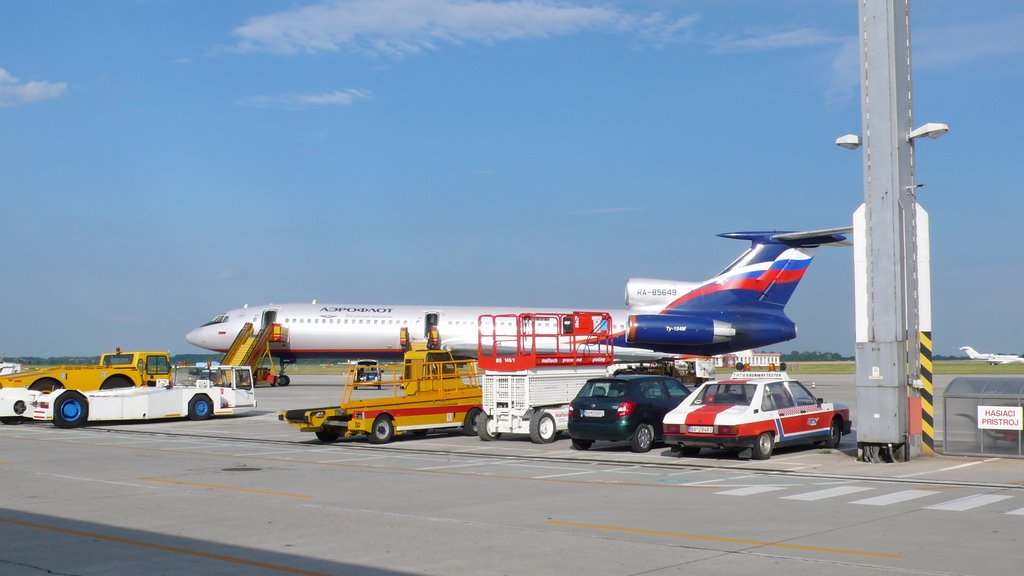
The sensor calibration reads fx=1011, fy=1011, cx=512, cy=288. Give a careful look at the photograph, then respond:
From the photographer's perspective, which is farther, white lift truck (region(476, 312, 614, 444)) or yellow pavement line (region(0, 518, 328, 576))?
white lift truck (region(476, 312, 614, 444))

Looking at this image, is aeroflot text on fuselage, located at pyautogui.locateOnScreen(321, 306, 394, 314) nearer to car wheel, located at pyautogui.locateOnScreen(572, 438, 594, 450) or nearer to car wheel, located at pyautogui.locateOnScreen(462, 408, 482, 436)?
car wheel, located at pyautogui.locateOnScreen(462, 408, 482, 436)

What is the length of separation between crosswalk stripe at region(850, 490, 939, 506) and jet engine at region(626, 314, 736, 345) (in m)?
31.3

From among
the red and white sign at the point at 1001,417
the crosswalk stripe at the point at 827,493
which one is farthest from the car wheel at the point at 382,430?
the red and white sign at the point at 1001,417

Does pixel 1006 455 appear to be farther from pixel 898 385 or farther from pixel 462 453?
pixel 462 453

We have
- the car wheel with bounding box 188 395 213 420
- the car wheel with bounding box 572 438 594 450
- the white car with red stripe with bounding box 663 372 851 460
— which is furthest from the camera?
the car wheel with bounding box 188 395 213 420

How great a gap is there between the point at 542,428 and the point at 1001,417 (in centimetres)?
966

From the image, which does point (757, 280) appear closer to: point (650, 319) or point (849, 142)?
point (650, 319)

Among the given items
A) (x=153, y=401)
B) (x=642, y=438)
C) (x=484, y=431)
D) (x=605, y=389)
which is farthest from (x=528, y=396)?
(x=153, y=401)

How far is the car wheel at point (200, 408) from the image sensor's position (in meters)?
32.3

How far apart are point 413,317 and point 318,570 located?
47.7 m

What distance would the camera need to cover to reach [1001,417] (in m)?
18.5

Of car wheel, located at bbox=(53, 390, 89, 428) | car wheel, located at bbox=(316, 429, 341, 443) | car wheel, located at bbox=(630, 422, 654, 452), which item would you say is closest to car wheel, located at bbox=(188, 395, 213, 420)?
car wheel, located at bbox=(53, 390, 89, 428)

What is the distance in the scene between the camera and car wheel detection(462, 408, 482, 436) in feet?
84.3

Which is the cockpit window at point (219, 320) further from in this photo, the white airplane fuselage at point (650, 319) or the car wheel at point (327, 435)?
the car wheel at point (327, 435)
